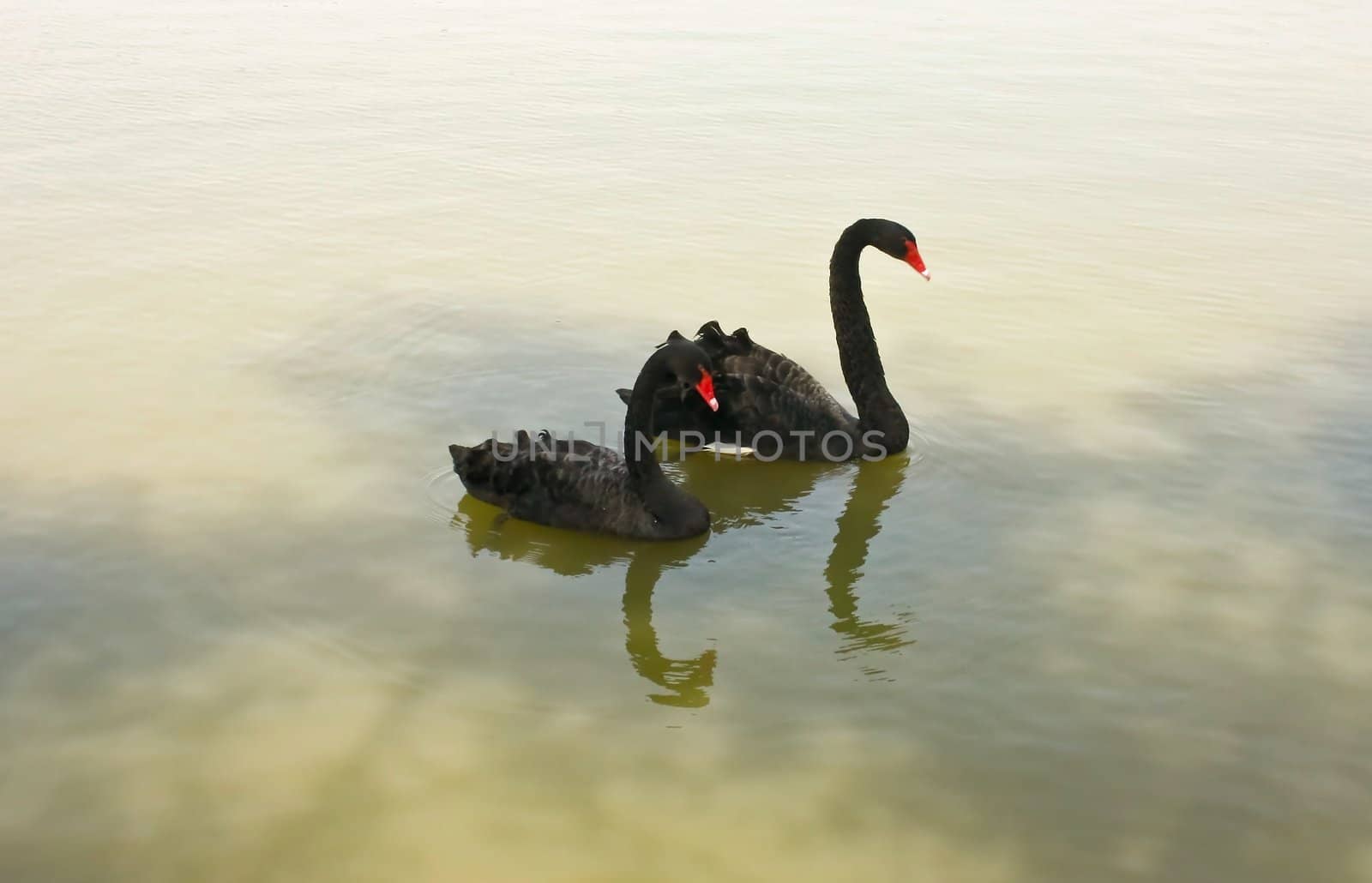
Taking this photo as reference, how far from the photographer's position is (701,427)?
639 cm

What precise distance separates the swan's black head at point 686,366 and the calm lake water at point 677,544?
62 cm

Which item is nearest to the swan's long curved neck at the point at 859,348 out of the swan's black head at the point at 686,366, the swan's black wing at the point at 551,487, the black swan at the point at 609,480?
the black swan at the point at 609,480

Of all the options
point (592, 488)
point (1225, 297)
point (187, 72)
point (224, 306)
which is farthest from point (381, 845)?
point (187, 72)

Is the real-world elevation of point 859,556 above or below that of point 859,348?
below

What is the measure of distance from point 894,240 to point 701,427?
1.18 meters

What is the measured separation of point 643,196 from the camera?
10195mm

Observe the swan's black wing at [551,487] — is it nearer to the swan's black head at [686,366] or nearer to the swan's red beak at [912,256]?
the swan's black head at [686,366]

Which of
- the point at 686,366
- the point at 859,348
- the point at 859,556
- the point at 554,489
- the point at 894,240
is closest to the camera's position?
the point at 686,366

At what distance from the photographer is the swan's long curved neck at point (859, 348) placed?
6305mm

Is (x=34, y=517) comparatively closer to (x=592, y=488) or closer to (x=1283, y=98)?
(x=592, y=488)

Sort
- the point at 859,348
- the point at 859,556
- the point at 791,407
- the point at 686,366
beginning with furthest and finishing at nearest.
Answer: the point at 859,348 < the point at 791,407 < the point at 859,556 < the point at 686,366

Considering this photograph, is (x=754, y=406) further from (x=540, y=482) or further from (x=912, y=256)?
(x=540, y=482)

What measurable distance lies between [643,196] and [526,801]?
6.90m

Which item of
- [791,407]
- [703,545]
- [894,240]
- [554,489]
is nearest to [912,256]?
[894,240]
